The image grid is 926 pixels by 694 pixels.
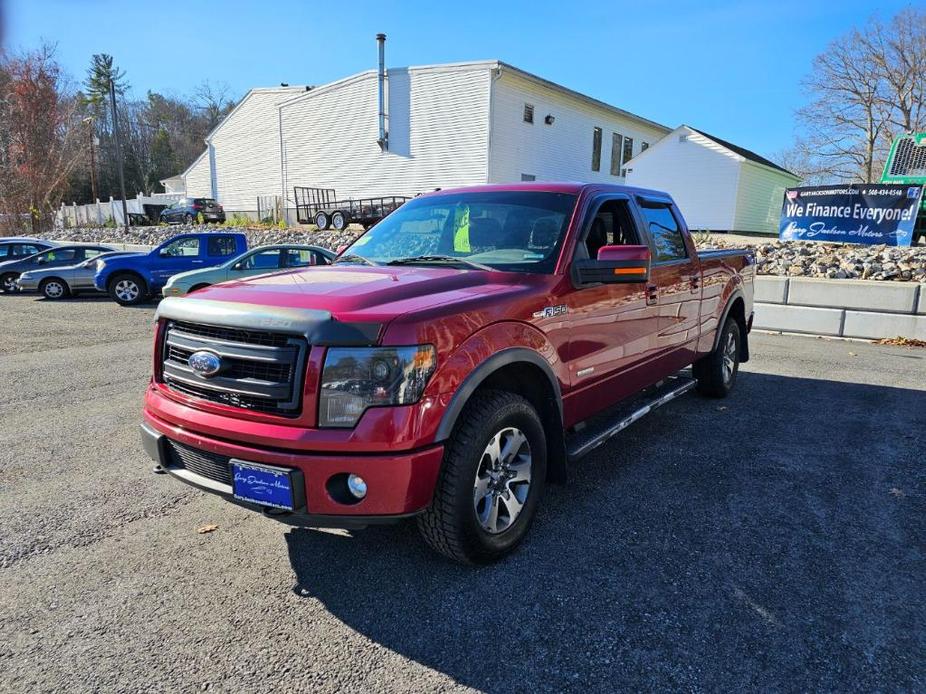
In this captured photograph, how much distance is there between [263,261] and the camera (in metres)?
12.5

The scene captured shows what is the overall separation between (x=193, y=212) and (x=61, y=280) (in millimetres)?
20489

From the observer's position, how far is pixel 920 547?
3.22 meters

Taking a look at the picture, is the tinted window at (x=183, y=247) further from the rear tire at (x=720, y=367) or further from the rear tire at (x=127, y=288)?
the rear tire at (x=720, y=367)

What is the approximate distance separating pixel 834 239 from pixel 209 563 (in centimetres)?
1470

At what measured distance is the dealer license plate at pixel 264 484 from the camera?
2467 millimetres

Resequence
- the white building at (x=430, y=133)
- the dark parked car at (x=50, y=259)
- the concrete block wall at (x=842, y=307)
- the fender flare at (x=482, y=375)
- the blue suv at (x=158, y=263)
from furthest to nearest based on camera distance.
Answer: the white building at (x=430, y=133) → the dark parked car at (x=50, y=259) → the blue suv at (x=158, y=263) → the concrete block wall at (x=842, y=307) → the fender flare at (x=482, y=375)

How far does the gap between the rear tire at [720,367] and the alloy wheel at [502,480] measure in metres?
3.26

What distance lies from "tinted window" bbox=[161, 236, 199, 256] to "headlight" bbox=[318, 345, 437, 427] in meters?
13.3

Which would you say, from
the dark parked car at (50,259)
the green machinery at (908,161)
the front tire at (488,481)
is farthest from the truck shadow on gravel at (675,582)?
the dark parked car at (50,259)

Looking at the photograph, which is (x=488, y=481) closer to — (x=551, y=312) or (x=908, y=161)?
(x=551, y=312)

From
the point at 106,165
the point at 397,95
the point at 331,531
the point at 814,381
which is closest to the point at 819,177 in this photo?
the point at 397,95

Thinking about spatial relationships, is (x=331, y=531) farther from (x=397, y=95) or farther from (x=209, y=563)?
(x=397, y=95)

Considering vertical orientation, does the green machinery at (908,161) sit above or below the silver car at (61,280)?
above

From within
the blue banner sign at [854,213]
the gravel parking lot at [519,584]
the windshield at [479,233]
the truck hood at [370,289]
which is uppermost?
the blue banner sign at [854,213]
